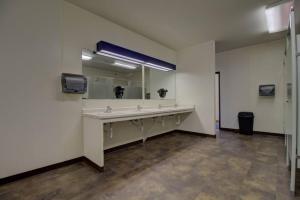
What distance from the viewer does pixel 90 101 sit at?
2801mm

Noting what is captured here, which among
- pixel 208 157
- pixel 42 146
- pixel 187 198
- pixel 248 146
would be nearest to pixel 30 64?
pixel 42 146

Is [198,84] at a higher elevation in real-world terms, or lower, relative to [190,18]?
lower

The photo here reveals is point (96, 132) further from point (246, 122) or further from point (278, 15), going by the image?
point (246, 122)

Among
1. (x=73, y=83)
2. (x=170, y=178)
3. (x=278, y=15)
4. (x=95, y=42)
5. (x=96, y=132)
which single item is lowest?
(x=170, y=178)

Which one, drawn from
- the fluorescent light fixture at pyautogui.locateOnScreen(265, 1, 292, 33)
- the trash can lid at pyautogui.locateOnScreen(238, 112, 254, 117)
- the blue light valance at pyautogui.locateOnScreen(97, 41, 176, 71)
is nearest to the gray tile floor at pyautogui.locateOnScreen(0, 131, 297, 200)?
the trash can lid at pyautogui.locateOnScreen(238, 112, 254, 117)

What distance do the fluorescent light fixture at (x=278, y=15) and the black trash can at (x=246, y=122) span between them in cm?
235

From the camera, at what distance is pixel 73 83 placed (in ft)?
7.98

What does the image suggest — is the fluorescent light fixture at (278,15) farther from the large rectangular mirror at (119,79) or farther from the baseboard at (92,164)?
the baseboard at (92,164)

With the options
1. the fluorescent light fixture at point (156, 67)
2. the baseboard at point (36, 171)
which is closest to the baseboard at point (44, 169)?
the baseboard at point (36, 171)

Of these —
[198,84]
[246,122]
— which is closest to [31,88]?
[198,84]

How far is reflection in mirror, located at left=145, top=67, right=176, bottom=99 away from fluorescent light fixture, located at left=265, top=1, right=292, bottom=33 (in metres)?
2.64

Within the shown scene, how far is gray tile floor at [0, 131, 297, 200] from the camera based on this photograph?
1.70 meters

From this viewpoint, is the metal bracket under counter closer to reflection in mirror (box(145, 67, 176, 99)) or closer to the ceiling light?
the ceiling light

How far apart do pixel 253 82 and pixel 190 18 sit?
3089mm
